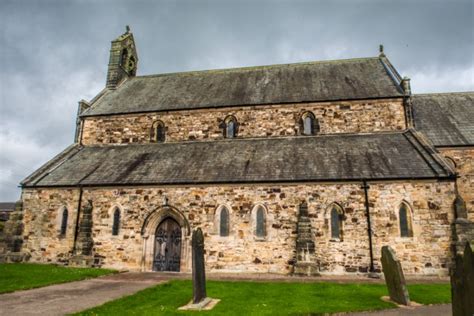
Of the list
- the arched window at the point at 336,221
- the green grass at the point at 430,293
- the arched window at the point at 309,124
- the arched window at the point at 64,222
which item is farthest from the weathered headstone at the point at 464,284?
the arched window at the point at 64,222

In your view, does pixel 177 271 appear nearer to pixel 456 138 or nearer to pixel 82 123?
pixel 82 123

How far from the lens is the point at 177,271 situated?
19.0 metres

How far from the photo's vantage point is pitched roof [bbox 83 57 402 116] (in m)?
24.4

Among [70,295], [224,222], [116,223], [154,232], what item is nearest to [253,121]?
[224,222]

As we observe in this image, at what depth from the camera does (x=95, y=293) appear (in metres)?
12.2

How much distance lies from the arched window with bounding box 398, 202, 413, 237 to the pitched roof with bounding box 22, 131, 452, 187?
5.49 feet

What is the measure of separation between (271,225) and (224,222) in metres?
2.72

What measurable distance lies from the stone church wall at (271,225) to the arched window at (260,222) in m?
0.32

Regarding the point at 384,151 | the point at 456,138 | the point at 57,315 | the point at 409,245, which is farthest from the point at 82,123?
the point at 456,138

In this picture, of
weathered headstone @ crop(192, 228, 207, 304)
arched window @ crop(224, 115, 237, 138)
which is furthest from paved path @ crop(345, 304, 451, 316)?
arched window @ crop(224, 115, 237, 138)

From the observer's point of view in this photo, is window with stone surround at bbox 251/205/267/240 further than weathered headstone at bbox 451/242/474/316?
Yes

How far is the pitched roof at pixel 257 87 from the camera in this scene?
80.0 feet

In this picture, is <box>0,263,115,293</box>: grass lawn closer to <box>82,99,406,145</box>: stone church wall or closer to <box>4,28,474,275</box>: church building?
<box>4,28,474,275</box>: church building

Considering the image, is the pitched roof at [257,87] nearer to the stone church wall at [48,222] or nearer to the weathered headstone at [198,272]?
the stone church wall at [48,222]
